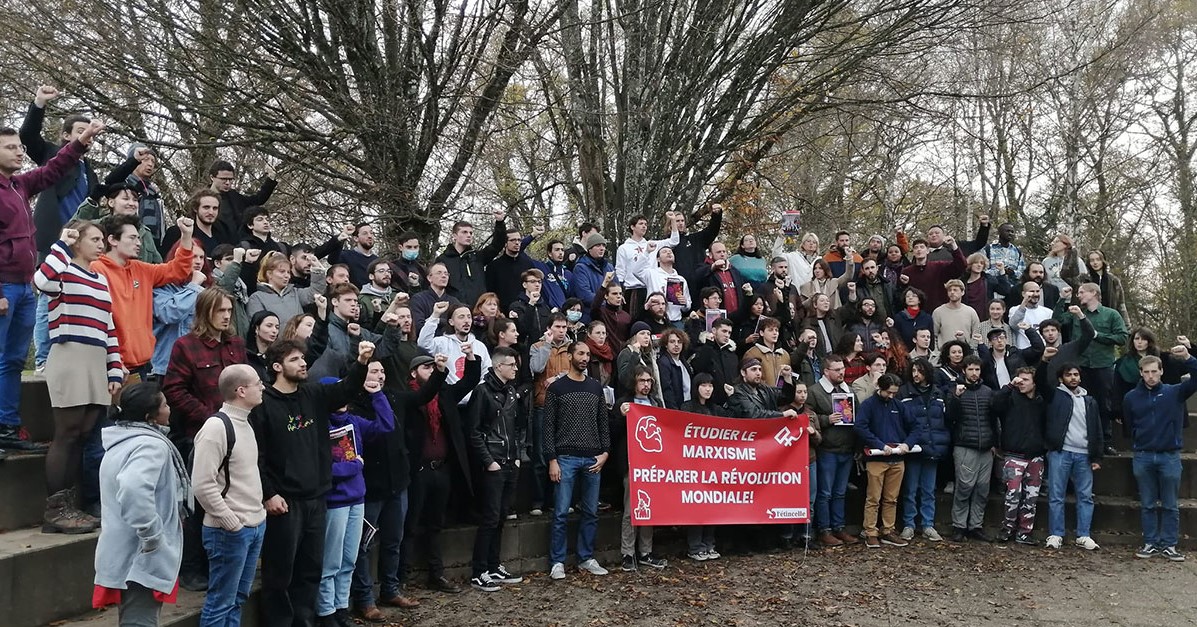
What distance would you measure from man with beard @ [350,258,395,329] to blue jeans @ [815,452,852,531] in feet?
16.3

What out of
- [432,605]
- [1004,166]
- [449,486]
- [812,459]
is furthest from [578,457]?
[1004,166]

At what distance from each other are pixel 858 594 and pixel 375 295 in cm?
526

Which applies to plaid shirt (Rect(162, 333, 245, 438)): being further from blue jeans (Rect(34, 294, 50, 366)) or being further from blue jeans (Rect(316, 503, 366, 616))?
blue jeans (Rect(316, 503, 366, 616))

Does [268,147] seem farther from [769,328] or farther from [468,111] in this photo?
[769,328]

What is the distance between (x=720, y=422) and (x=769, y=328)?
1.47 m

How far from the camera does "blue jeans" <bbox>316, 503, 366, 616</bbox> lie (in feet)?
21.4

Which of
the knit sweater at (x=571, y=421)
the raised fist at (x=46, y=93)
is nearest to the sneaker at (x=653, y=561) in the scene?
the knit sweater at (x=571, y=421)

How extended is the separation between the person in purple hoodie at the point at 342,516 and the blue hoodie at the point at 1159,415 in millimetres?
8194

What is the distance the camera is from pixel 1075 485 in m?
10.5

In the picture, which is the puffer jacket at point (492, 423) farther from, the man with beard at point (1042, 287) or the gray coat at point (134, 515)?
the man with beard at point (1042, 287)

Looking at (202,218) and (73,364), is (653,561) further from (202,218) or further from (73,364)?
(73,364)

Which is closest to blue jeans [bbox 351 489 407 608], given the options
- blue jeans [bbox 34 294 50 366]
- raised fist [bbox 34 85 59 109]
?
blue jeans [bbox 34 294 50 366]

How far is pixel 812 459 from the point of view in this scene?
10.3 m

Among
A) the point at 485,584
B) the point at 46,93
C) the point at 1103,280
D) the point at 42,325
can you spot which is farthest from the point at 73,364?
the point at 1103,280
